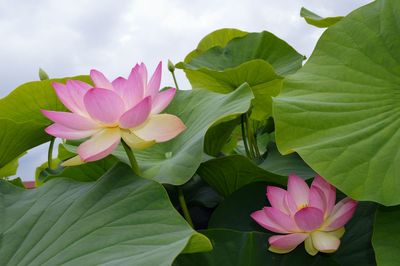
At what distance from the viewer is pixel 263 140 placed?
123 cm

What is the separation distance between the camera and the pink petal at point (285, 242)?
1.87 feet

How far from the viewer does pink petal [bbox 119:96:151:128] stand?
572 millimetres

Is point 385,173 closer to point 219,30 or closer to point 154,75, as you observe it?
point 154,75

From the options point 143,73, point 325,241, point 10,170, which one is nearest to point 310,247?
point 325,241

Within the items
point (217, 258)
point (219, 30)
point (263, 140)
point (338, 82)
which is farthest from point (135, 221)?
point (219, 30)

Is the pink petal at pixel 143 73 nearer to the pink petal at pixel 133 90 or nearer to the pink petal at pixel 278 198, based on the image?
the pink petal at pixel 133 90

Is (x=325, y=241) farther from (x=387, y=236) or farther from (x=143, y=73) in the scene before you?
(x=143, y=73)

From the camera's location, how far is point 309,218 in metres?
0.57

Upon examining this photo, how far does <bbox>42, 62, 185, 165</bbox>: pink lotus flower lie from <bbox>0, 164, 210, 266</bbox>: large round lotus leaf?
56 mm

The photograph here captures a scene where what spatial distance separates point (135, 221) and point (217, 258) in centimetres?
11

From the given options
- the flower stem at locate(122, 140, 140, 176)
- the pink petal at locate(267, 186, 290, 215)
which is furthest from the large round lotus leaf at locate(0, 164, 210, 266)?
the pink petal at locate(267, 186, 290, 215)

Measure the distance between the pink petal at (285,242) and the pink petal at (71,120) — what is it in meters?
0.25

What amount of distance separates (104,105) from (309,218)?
27 centimetres

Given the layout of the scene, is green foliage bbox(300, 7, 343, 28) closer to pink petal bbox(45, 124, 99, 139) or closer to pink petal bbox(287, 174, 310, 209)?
pink petal bbox(287, 174, 310, 209)
